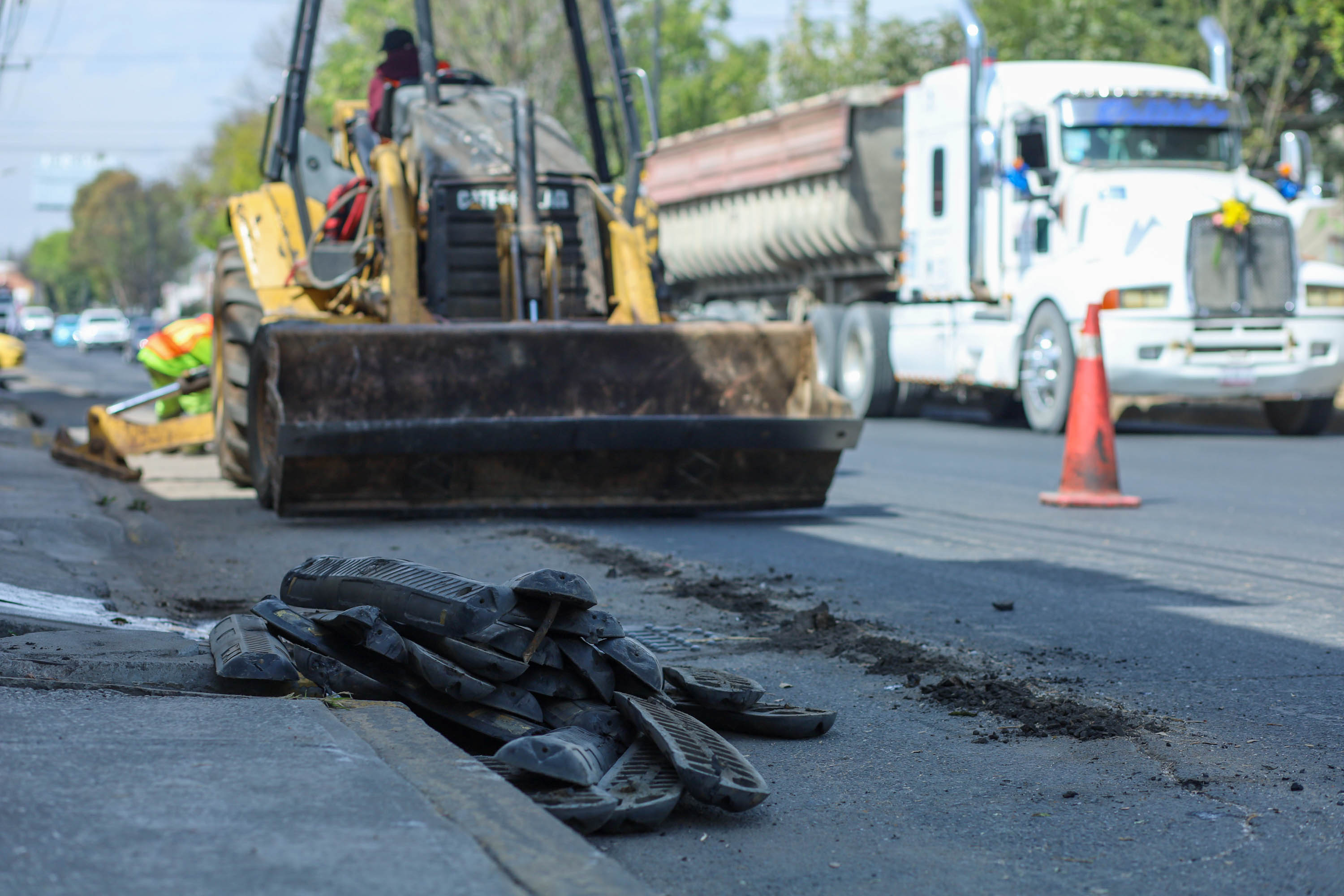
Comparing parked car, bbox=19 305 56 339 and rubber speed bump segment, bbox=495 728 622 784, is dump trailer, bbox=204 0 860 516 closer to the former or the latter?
rubber speed bump segment, bbox=495 728 622 784

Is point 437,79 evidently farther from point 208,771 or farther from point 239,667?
point 208,771

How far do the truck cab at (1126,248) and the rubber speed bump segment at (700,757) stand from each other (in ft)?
34.0

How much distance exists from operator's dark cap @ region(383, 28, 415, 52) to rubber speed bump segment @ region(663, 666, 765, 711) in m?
6.50

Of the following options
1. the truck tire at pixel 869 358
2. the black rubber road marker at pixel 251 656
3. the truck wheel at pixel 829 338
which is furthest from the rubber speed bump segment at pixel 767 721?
the truck wheel at pixel 829 338

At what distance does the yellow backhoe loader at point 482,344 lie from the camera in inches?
306

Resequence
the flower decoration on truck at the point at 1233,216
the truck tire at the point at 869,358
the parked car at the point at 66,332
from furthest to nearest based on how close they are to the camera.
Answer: the parked car at the point at 66,332
the truck tire at the point at 869,358
the flower decoration on truck at the point at 1233,216

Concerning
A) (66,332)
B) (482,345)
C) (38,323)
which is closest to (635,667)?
(482,345)

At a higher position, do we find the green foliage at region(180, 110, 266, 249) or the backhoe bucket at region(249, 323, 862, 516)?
the green foliage at region(180, 110, 266, 249)

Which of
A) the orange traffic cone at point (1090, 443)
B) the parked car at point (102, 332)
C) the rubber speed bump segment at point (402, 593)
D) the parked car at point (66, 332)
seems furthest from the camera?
the parked car at point (66, 332)

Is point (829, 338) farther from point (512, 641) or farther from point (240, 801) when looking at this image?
point (240, 801)

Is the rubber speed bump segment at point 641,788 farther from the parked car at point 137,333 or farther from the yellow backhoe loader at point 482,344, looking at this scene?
the parked car at point 137,333

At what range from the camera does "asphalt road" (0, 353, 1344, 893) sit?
3.11 meters

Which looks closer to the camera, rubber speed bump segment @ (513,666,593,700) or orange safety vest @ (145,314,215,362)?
rubber speed bump segment @ (513,666,593,700)

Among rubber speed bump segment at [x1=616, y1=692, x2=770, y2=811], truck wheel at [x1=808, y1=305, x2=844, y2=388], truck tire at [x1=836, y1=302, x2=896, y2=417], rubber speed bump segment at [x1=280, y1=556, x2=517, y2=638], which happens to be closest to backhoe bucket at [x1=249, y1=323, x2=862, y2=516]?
rubber speed bump segment at [x1=280, y1=556, x2=517, y2=638]
